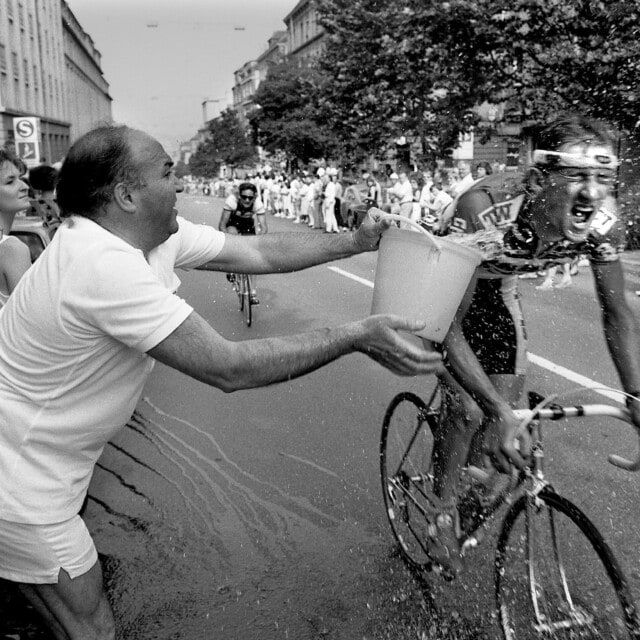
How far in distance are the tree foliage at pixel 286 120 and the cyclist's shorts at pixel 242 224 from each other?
34.1 m

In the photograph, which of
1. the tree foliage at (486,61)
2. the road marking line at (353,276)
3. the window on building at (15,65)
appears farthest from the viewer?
the window on building at (15,65)

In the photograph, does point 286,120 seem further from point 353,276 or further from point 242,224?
point 242,224

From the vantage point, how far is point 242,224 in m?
11.0

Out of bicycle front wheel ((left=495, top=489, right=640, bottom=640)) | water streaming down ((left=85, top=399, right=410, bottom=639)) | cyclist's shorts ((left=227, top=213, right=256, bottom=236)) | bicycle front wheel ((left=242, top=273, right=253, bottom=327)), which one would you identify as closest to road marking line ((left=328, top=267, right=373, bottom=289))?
cyclist's shorts ((left=227, top=213, right=256, bottom=236))

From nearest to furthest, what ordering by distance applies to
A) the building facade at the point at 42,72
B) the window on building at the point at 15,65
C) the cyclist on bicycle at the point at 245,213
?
1. the cyclist on bicycle at the point at 245,213
2. the building facade at the point at 42,72
3. the window on building at the point at 15,65

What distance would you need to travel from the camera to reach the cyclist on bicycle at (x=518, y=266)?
Result: 2627mm

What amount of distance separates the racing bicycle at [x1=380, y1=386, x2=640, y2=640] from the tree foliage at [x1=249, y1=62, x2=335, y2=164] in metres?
42.1

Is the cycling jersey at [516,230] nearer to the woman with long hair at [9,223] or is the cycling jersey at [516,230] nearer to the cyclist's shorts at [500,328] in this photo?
the cyclist's shorts at [500,328]

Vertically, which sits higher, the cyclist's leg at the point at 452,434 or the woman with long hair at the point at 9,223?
the woman with long hair at the point at 9,223

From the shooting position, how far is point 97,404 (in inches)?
84.6

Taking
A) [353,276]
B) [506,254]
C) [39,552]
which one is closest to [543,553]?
[506,254]

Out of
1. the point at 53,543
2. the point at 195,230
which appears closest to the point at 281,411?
the point at 195,230

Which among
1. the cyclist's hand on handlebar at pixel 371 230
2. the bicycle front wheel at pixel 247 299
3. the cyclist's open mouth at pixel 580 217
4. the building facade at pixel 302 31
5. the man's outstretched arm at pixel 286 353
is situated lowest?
the bicycle front wheel at pixel 247 299

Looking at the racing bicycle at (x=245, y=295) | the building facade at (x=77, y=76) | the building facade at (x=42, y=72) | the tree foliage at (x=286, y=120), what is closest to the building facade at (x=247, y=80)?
the building facade at (x=77, y=76)
